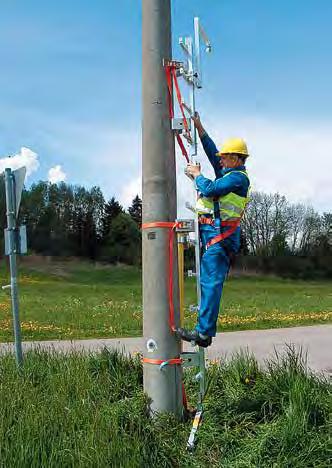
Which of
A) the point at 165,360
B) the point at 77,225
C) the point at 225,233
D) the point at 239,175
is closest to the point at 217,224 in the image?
the point at 225,233

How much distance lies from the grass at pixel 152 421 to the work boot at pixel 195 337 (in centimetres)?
61

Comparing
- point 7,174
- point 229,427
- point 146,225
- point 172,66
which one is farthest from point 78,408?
point 7,174

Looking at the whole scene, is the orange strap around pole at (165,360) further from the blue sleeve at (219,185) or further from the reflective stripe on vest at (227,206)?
the blue sleeve at (219,185)

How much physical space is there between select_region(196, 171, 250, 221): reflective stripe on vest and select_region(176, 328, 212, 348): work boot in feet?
3.07

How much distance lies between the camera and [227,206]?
4895 millimetres

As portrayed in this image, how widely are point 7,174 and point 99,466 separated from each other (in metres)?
4.14

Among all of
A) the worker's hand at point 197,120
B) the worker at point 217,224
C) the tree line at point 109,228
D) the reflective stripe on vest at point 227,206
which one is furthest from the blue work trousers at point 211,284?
the tree line at point 109,228

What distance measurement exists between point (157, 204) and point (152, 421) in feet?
5.69

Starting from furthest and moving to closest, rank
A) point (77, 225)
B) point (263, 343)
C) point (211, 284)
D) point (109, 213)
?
point (109, 213) < point (77, 225) < point (263, 343) < point (211, 284)

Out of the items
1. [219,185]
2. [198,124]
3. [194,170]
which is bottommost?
[219,185]

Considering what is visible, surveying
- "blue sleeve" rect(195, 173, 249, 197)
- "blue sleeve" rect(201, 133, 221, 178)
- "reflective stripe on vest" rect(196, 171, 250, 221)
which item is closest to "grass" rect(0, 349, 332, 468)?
"reflective stripe on vest" rect(196, 171, 250, 221)

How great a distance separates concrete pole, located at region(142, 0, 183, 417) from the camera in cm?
504

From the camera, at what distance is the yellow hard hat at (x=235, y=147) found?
504 cm

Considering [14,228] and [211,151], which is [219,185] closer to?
[211,151]
